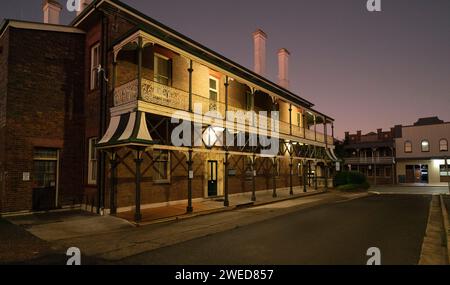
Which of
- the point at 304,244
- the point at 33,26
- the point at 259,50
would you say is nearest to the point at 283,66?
the point at 259,50

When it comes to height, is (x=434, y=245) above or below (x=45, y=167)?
below

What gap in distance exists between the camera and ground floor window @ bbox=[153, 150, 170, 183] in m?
14.0

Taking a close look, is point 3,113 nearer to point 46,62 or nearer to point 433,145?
point 46,62

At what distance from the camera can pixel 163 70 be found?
14953 millimetres

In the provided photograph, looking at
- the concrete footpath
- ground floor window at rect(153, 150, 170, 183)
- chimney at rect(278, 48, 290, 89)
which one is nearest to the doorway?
chimney at rect(278, 48, 290, 89)

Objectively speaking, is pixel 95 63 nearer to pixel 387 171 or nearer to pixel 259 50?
pixel 259 50

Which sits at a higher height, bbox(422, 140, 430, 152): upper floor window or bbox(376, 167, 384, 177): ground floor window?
bbox(422, 140, 430, 152): upper floor window

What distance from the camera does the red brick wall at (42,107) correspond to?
12.1 meters

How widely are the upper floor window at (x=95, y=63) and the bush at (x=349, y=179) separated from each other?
76.1 ft

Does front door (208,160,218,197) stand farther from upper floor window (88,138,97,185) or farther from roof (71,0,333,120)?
upper floor window (88,138,97,185)

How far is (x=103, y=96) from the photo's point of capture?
12789mm

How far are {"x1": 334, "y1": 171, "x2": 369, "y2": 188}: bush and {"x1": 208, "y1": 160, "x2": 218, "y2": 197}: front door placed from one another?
A: 15420mm

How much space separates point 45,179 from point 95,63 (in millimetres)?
5757
